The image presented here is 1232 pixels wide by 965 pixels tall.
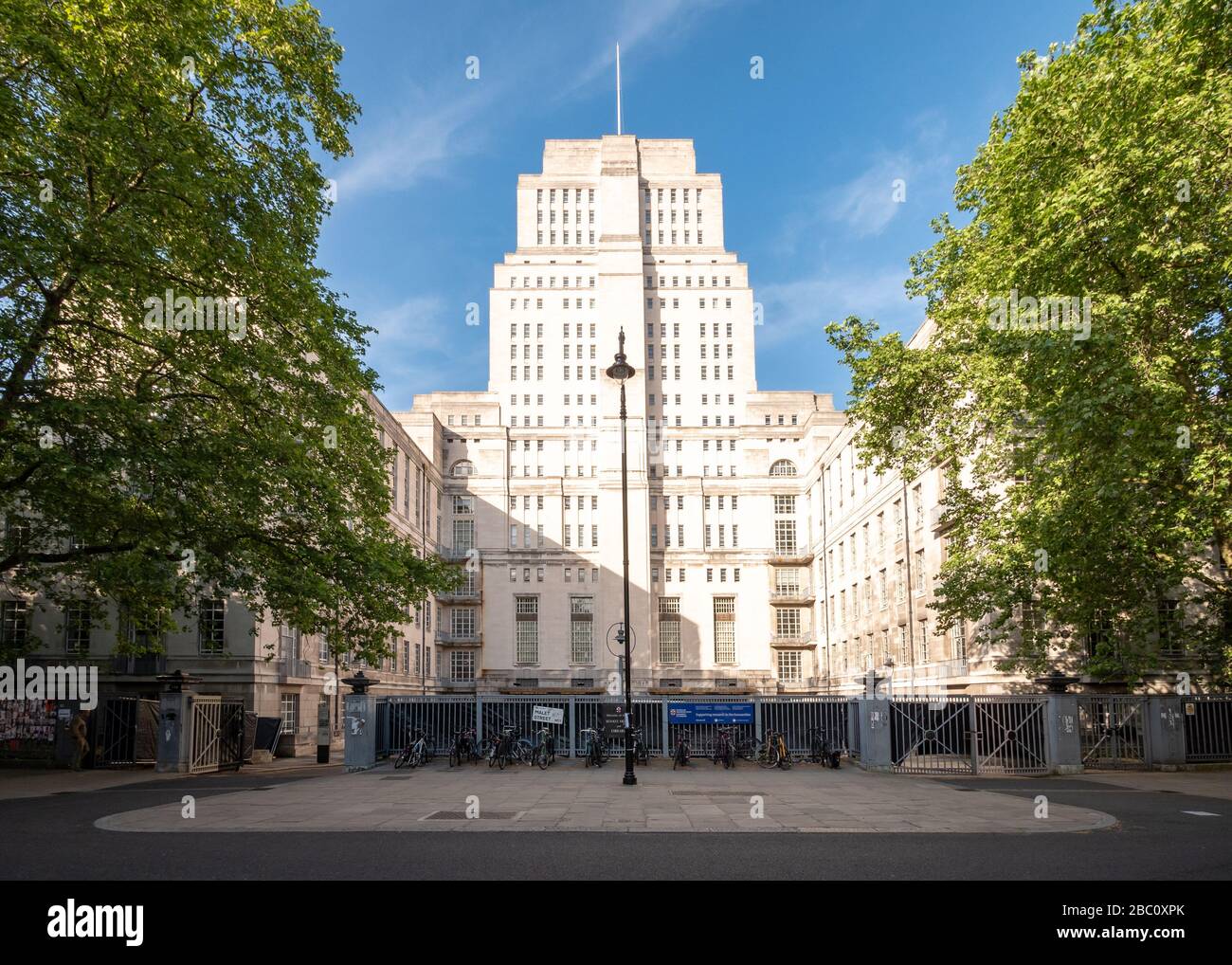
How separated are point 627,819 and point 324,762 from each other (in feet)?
63.3

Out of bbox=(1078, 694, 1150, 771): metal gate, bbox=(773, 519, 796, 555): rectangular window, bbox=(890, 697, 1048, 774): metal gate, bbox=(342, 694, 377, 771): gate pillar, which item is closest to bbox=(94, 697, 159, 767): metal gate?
bbox=(342, 694, 377, 771): gate pillar

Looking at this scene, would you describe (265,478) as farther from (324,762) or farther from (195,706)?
(324,762)

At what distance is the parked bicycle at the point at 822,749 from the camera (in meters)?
26.5

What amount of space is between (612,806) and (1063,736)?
14.4m

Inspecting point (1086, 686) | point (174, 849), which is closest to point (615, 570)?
point (1086, 686)

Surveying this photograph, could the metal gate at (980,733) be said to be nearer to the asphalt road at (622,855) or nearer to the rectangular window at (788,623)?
the asphalt road at (622,855)

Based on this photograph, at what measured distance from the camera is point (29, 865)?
10852 mm

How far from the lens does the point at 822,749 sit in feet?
89.8

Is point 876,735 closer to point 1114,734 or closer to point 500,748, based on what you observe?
point 1114,734

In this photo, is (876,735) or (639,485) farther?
(639,485)

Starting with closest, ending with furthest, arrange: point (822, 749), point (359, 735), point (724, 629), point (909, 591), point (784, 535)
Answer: point (359, 735), point (822, 749), point (909, 591), point (724, 629), point (784, 535)

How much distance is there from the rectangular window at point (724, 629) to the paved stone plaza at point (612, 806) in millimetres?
58025

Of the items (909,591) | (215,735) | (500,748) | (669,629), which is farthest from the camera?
(669,629)

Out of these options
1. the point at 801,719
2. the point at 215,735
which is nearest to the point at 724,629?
the point at 801,719
